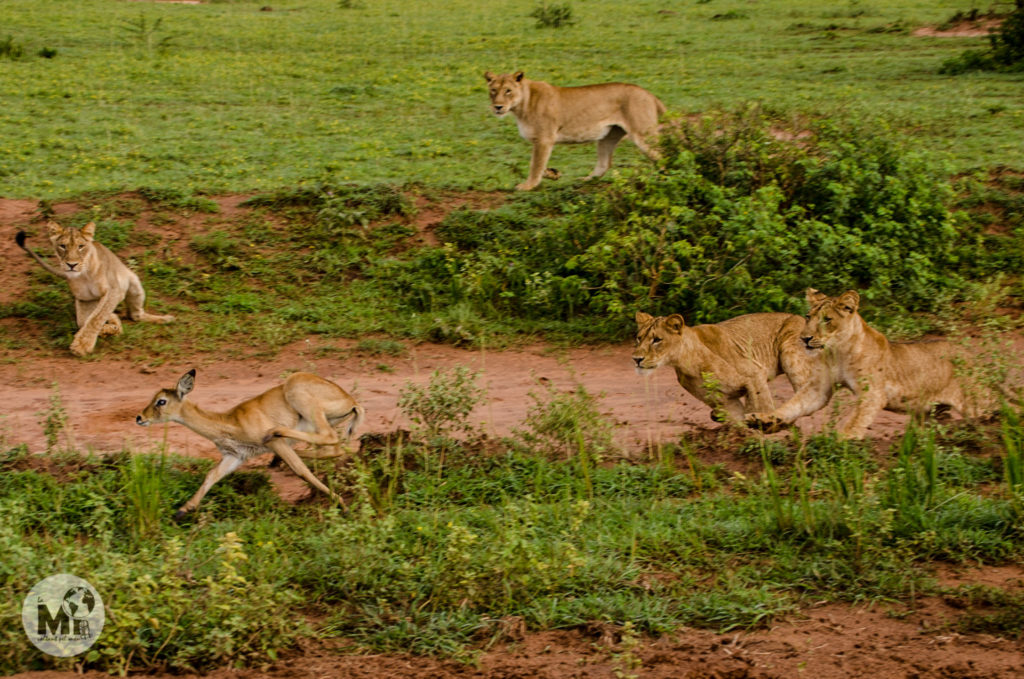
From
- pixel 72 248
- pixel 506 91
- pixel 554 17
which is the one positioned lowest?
pixel 72 248

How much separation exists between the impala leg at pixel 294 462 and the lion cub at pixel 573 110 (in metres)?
6.42

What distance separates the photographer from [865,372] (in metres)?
7.93

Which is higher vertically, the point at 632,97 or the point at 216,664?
the point at 632,97

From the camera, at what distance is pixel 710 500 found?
694 cm

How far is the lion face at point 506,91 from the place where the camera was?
43.4 ft

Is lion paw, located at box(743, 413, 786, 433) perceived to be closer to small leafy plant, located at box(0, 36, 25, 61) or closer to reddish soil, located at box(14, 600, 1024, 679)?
reddish soil, located at box(14, 600, 1024, 679)

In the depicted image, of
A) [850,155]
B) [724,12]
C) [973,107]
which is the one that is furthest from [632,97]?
[724,12]

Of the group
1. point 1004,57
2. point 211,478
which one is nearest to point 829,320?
point 211,478

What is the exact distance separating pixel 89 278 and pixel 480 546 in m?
5.66

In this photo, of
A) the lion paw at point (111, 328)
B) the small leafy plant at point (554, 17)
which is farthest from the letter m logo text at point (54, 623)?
the small leafy plant at point (554, 17)

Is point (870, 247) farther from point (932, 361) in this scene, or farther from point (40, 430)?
point (40, 430)

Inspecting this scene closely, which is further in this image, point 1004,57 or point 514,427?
point 1004,57

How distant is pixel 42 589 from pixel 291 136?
9.96m

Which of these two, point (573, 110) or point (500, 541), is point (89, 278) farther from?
point (500, 541)
